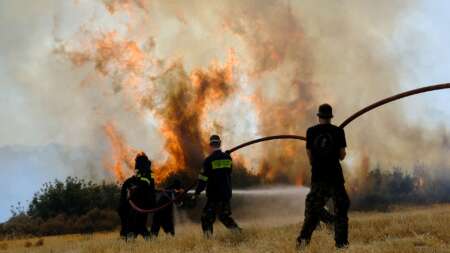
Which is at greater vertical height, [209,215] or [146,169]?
[146,169]

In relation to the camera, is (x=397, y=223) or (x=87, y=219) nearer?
(x=397, y=223)

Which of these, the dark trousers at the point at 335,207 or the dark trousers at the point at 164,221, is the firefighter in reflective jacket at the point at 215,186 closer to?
the dark trousers at the point at 164,221

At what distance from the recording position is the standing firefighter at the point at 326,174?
10508 mm

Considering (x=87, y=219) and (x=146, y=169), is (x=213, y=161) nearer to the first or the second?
(x=146, y=169)

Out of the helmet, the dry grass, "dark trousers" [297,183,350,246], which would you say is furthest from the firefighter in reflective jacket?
"dark trousers" [297,183,350,246]

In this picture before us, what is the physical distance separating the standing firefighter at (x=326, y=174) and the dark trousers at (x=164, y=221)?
6.43m

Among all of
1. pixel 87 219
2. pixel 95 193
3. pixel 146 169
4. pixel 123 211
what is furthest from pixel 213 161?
pixel 95 193

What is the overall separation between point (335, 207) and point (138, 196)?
6.41 metres

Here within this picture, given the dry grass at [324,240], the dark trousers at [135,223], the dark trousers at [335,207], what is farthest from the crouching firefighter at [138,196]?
the dark trousers at [335,207]

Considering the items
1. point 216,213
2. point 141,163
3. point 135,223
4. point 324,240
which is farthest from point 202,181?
point 324,240

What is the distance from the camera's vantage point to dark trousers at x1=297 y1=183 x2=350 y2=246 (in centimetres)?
1052

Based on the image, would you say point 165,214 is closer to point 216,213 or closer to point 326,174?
point 216,213

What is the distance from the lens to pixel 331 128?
10.5 metres

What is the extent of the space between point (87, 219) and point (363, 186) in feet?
64.2
